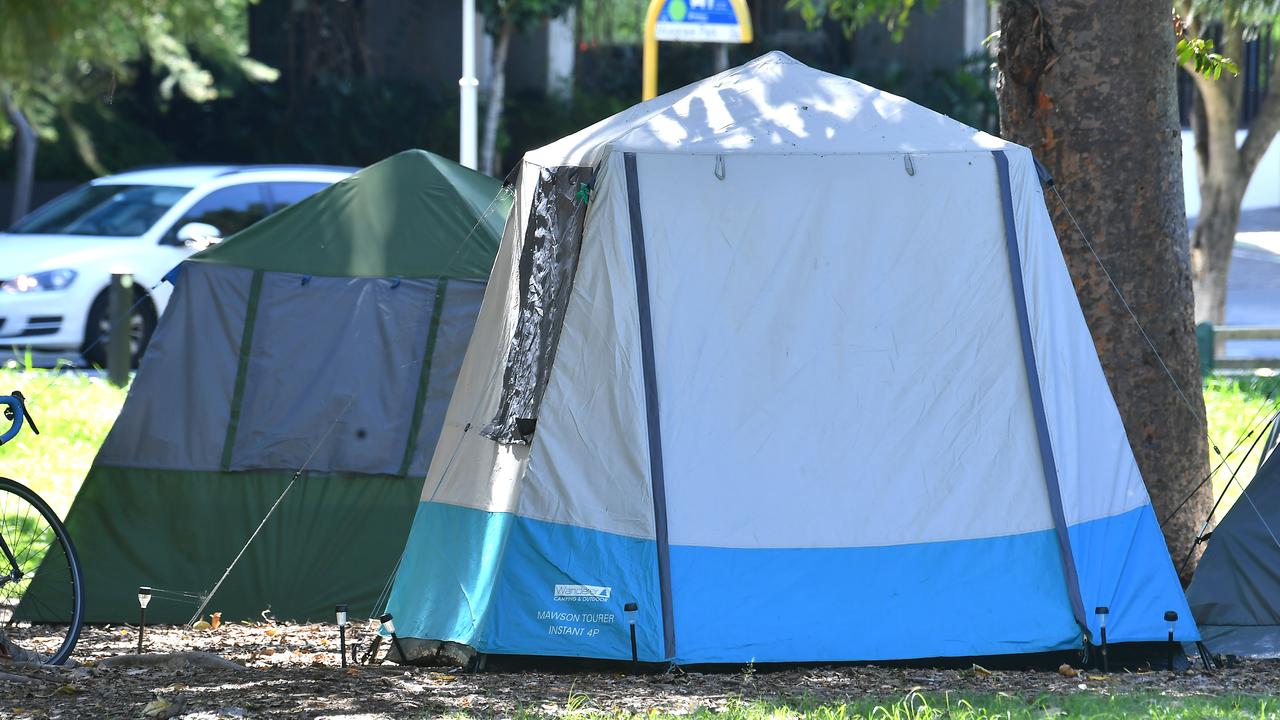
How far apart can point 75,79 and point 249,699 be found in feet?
45.4

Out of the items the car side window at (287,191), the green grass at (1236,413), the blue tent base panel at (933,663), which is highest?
the car side window at (287,191)

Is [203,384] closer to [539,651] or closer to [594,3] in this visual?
[539,651]

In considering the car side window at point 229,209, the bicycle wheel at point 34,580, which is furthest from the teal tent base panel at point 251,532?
the car side window at point 229,209

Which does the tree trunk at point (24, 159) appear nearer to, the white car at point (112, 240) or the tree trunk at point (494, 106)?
the tree trunk at point (494, 106)

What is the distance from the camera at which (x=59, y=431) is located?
10.0 metres

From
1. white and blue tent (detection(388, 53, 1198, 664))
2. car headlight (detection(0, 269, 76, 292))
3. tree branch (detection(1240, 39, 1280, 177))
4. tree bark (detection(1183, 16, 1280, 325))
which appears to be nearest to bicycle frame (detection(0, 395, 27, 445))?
white and blue tent (detection(388, 53, 1198, 664))

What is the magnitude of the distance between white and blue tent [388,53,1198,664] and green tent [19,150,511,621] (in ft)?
4.77

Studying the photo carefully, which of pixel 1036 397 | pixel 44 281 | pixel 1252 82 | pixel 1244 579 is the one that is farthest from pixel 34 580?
pixel 1252 82

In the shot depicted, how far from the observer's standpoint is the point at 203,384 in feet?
22.4

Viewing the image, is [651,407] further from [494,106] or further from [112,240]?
[494,106]

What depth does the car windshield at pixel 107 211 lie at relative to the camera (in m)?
12.2

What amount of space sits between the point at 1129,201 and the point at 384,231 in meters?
3.13

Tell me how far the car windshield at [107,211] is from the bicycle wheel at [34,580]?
19.4ft

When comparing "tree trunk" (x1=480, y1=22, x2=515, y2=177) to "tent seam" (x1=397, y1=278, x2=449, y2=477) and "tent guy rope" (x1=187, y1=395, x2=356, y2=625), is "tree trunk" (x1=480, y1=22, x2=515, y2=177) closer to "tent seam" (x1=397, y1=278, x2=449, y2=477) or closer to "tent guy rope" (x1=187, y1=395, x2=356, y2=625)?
"tent seam" (x1=397, y1=278, x2=449, y2=477)
